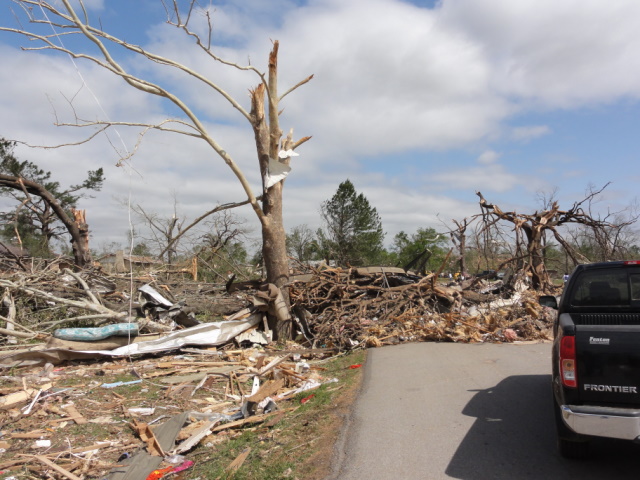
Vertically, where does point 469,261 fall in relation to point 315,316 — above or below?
above

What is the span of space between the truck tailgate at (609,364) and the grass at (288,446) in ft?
7.97

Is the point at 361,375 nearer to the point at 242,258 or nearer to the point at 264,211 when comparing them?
the point at 264,211

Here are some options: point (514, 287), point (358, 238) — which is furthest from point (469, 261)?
point (358, 238)

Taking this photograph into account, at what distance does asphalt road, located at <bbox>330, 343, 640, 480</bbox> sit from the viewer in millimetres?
4418

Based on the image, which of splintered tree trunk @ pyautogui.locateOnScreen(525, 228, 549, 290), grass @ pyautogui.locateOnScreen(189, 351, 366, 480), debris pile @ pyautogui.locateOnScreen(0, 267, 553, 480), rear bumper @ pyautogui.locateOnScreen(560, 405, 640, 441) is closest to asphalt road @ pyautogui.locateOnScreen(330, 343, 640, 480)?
grass @ pyautogui.locateOnScreen(189, 351, 366, 480)

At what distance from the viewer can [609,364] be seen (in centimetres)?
382

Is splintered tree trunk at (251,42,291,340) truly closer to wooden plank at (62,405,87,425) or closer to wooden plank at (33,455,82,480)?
wooden plank at (62,405,87,425)

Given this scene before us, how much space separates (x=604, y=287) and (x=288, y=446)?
3649mm

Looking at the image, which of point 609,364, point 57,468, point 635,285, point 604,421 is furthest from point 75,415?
point 635,285

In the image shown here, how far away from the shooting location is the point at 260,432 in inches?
244

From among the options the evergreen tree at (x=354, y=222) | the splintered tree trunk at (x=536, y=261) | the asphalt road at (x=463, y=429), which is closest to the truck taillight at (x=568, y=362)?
the asphalt road at (x=463, y=429)

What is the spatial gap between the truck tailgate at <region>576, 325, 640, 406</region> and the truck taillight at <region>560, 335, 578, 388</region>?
0.04 metres

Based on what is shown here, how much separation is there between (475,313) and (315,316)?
13.5 feet

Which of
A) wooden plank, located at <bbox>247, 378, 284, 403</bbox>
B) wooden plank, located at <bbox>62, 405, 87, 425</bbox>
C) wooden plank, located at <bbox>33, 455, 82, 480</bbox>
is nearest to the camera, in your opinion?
wooden plank, located at <bbox>33, 455, 82, 480</bbox>
